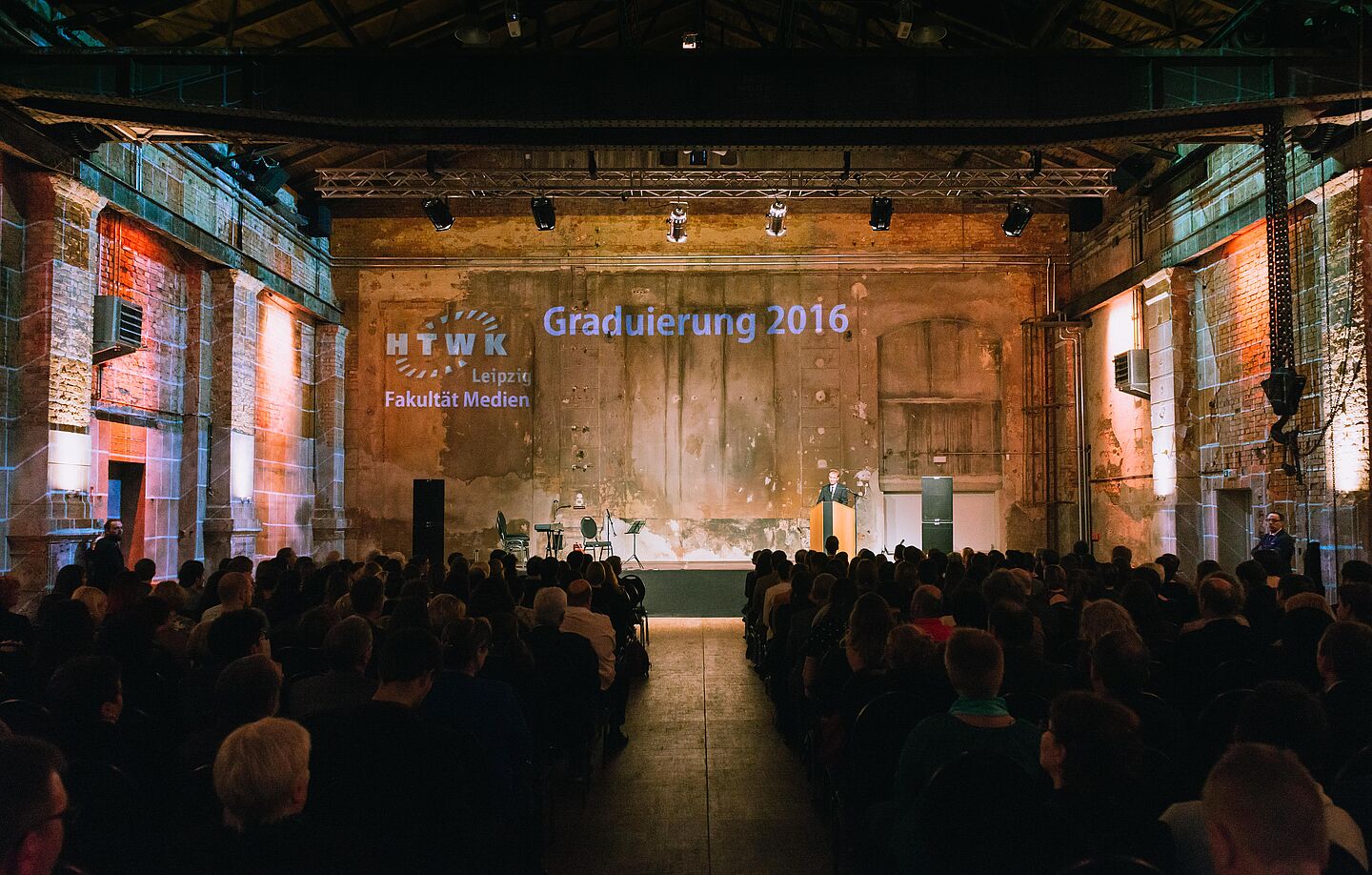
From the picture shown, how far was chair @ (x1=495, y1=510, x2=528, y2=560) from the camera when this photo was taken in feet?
54.3

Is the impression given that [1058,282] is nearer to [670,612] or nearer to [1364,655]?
[670,612]

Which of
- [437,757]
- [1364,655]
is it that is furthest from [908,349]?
[437,757]

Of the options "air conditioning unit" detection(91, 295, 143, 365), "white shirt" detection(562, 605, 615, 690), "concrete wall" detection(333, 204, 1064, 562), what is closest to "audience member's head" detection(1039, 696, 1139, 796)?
"white shirt" detection(562, 605, 615, 690)

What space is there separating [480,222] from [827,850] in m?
15.7

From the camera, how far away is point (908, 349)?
59.0 feet

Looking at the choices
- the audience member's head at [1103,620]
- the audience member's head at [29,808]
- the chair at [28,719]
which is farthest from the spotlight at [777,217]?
the audience member's head at [29,808]

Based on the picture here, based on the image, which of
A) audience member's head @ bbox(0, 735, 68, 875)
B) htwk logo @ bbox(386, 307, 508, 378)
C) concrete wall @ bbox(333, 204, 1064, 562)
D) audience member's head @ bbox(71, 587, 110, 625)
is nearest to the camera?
audience member's head @ bbox(0, 735, 68, 875)

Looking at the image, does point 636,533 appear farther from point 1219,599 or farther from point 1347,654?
point 1347,654

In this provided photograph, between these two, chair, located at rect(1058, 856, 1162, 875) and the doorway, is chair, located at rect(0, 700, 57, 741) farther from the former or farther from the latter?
the doorway

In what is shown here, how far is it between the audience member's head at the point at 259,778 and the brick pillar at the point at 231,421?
12.4 metres

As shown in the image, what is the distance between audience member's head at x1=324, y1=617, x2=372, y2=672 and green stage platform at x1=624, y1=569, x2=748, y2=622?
10.0 meters

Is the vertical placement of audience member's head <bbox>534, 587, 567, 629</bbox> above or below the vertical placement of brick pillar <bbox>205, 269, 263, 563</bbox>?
below

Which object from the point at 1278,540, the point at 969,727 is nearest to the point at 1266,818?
the point at 969,727

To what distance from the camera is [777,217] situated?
54.0ft
